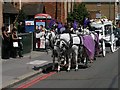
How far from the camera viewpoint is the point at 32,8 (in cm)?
4975

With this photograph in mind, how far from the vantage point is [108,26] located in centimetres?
2725

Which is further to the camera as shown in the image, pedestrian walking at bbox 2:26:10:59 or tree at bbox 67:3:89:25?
tree at bbox 67:3:89:25

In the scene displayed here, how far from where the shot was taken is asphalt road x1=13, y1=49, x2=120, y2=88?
42.2ft

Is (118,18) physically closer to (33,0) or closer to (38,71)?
(33,0)

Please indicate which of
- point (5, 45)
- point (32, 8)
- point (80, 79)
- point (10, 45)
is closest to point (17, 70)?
point (80, 79)

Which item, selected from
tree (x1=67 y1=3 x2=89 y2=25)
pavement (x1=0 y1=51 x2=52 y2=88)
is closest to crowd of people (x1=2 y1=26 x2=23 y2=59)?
pavement (x1=0 y1=51 x2=52 y2=88)

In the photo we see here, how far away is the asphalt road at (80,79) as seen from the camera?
42.2 feet

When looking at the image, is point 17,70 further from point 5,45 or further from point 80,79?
point 5,45

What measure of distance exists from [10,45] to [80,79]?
7449 mm

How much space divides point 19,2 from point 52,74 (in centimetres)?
3296

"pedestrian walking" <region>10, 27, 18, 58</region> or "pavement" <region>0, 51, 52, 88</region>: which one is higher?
"pedestrian walking" <region>10, 27, 18, 58</region>

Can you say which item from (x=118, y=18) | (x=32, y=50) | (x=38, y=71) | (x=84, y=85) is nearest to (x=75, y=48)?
(x=38, y=71)

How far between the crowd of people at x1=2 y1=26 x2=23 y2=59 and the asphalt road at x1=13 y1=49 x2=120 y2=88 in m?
4.60

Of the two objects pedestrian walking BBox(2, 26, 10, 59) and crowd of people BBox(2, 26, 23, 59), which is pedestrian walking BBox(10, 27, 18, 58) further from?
pedestrian walking BBox(2, 26, 10, 59)
